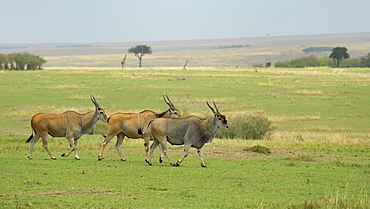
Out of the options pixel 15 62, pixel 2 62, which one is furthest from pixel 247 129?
pixel 15 62

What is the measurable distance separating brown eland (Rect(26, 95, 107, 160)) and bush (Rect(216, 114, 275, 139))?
31.7 ft

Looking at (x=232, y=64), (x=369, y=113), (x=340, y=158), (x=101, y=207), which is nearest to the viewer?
(x=101, y=207)

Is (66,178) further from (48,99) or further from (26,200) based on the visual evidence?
(48,99)

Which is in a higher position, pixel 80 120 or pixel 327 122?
pixel 80 120

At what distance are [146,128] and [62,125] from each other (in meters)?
2.21

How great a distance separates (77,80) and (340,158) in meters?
38.1

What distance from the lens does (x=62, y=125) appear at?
14070 mm

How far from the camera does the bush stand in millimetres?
23281

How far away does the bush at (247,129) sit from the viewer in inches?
917

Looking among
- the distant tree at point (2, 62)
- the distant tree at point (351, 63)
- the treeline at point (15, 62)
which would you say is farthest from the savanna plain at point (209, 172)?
the distant tree at point (351, 63)

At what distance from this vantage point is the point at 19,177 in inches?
436

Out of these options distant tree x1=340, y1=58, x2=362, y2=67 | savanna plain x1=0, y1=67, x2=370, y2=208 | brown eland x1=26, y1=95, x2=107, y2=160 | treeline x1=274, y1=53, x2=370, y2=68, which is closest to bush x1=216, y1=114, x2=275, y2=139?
savanna plain x1=0, y1=67, x2=370, y2=208

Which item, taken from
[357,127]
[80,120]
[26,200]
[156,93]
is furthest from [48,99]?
[26,200]

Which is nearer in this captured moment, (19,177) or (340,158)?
(19,177)
